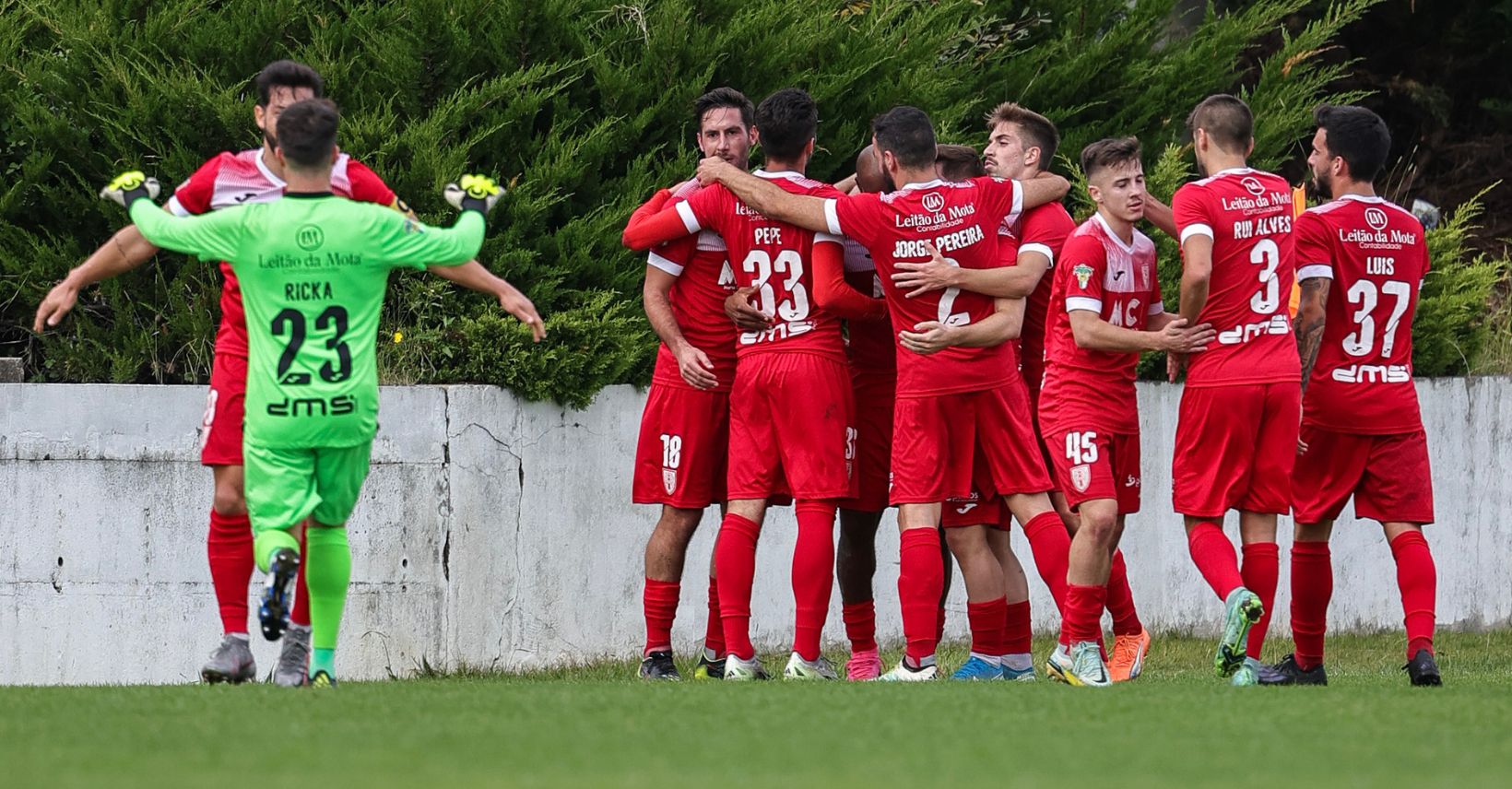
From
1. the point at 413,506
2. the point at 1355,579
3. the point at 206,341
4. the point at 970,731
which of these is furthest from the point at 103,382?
the point at 1355,579

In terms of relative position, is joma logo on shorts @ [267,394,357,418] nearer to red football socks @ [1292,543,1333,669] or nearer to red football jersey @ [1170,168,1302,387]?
red football jersey @ [1170,168,1302,387]

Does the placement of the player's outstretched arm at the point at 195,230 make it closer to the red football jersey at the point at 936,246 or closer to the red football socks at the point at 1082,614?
the red football jersey at the point at 936,246

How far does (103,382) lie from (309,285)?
4.30 m

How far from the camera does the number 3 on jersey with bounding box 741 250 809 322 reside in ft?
28.2

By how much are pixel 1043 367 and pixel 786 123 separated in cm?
159

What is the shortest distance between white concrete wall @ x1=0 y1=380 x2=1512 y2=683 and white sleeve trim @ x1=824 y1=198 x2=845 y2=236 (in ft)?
8.53

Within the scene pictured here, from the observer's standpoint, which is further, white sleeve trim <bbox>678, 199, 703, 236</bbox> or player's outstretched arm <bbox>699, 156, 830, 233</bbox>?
white sleeve trim <bbox>678, 199, 703, 236</bbox>

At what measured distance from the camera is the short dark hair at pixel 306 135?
6.86 m

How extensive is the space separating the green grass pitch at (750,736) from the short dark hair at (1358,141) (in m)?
2.24

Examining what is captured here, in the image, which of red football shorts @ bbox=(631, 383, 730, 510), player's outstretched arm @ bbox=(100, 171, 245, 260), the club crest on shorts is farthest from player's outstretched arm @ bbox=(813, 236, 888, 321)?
player's outstretched arm @ bbox=(100, 171, 245, 260)

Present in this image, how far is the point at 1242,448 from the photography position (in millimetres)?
8078

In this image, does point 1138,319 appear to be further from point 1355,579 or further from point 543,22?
point 1355,579

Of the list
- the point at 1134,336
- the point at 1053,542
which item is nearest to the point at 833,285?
the point at 1134,336

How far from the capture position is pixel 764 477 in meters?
8.69
